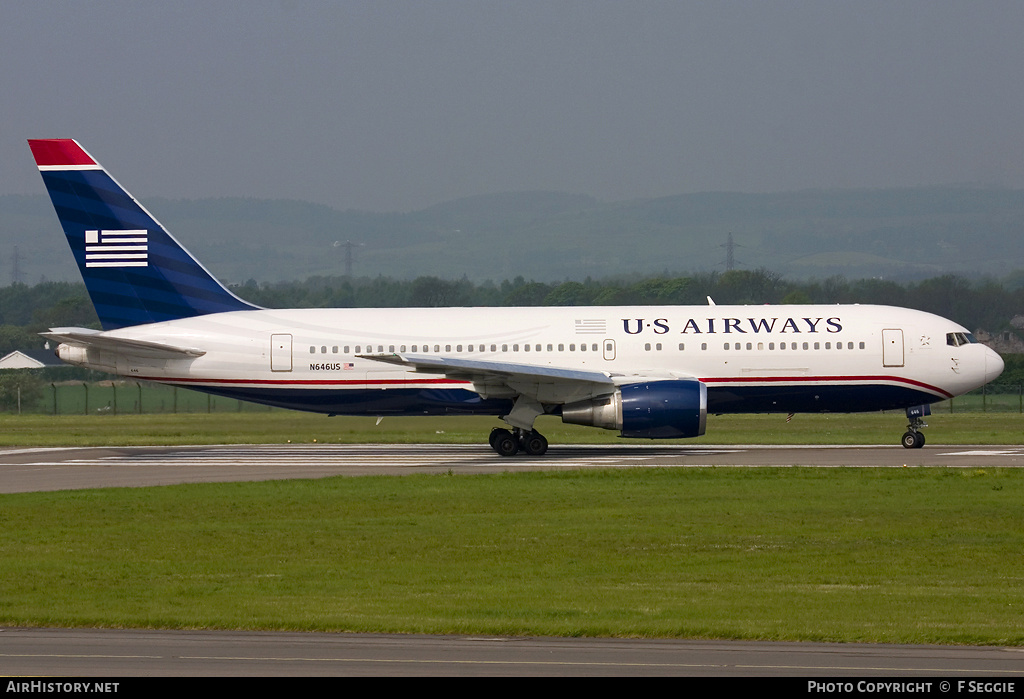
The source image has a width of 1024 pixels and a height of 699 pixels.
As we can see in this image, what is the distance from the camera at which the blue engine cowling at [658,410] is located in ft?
111

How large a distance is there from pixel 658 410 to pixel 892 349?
24.3 feet

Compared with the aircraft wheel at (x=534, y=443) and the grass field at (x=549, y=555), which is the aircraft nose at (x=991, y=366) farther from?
the aircraft wheel at (x=534, y=443)

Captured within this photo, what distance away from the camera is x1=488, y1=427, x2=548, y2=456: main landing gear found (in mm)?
36094

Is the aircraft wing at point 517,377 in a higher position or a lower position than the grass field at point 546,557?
higher

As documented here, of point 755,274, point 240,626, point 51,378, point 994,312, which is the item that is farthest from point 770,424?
point 994,312

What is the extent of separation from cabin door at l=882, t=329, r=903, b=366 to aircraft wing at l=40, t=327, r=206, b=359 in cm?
1951

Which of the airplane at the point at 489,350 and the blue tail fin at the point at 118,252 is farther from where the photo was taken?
the blue tail fin at the point at 118,252

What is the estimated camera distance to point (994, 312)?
110875mm

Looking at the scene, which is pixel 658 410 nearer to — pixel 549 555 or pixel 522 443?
pixel 522 443

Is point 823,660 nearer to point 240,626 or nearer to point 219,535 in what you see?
point 240,626

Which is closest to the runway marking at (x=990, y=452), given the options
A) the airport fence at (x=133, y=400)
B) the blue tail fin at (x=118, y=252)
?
the blue tail fin at (x=118, y=252)

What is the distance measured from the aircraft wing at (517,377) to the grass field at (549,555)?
5342mm

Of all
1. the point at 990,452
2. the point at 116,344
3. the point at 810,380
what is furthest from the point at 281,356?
the point at 990,452

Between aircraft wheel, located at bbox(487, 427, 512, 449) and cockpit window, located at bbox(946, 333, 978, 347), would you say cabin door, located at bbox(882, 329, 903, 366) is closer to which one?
cockpit window, located at bbox(946, 333, 978, 347)
